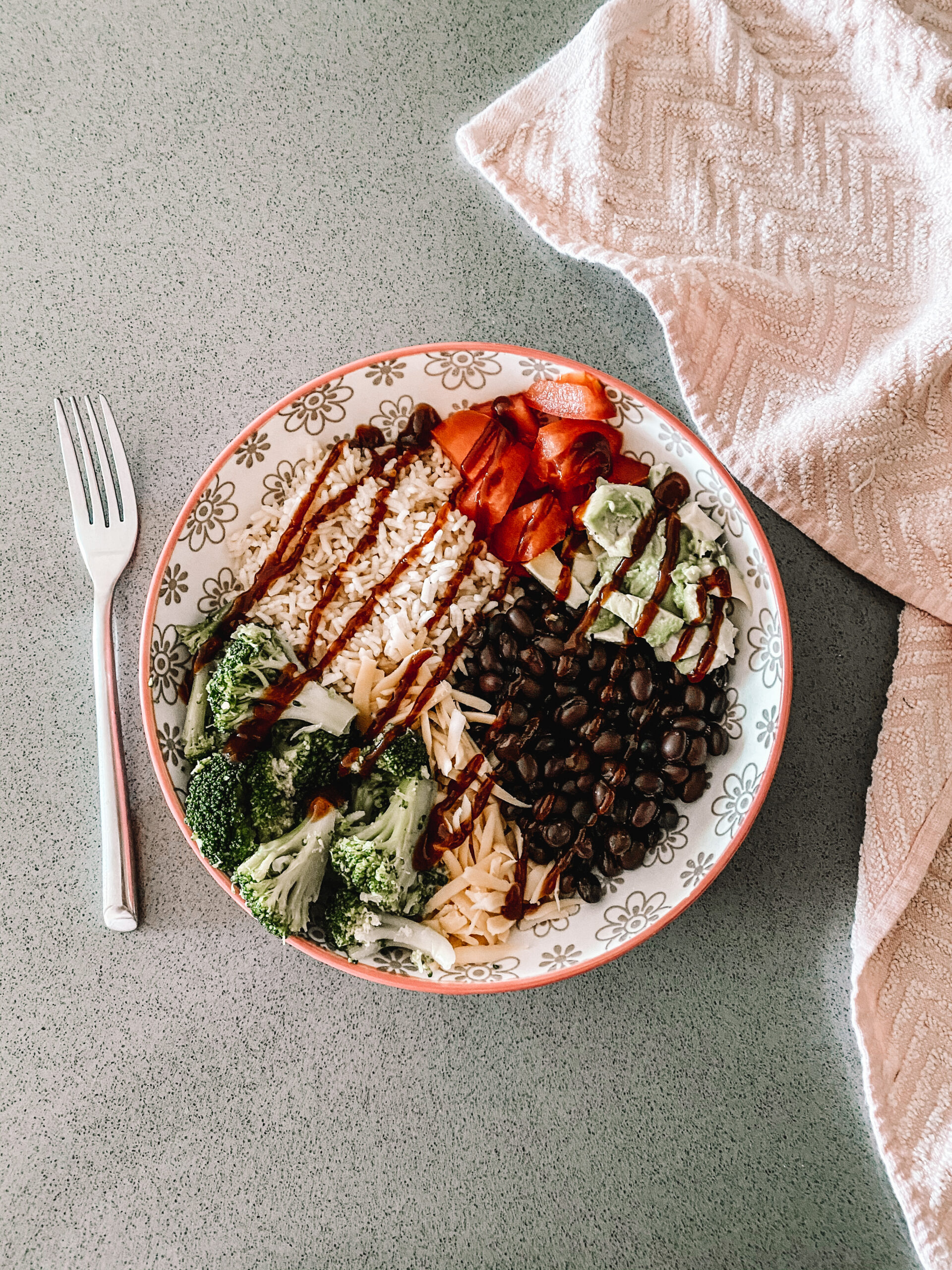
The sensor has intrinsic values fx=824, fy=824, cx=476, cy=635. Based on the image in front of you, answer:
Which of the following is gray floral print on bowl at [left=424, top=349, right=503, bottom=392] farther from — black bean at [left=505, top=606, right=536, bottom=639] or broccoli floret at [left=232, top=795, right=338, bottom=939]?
broccoli floret at [left=232, top=795, right=338, bottom=939]

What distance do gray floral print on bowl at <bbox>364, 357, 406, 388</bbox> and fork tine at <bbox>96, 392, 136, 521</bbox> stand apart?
1.94ft

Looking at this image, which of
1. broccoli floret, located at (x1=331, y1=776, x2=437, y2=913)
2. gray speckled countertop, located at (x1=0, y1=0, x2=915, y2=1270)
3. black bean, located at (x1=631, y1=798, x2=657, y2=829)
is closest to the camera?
broccoli floret, located at (x1=331, y1=776, x2=437, y2=913)

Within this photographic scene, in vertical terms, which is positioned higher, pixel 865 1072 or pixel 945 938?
pixel 945 938

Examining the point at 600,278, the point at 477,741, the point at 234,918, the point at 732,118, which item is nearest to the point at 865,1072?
the point at 477,741

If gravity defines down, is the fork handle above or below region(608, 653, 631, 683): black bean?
below

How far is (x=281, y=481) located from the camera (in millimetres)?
1687

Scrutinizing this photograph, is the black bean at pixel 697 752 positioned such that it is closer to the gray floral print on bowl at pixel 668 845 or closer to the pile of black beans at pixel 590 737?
the pile of black beans at pixel 590 737

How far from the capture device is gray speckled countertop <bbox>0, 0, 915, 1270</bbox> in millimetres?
1721

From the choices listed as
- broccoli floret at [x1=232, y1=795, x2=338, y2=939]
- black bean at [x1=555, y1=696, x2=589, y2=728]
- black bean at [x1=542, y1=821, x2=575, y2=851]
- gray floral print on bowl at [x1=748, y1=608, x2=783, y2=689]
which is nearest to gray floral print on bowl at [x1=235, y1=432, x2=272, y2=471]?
broccoli floret at [x1=232, y1=795, x2=338, y2=939]

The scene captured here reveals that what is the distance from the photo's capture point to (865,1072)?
165cm

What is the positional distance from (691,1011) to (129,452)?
5.65 feet

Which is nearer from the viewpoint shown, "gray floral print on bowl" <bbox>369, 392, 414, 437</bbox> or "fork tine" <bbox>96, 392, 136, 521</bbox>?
"gray floral print on bowl" <bbox>369, 392, 414, 437</bbox>

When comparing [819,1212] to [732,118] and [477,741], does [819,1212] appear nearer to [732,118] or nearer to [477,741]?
[477,741]

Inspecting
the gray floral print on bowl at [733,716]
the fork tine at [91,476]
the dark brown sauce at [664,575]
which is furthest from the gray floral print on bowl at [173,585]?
the gray floral print on bowl at [733,716]
